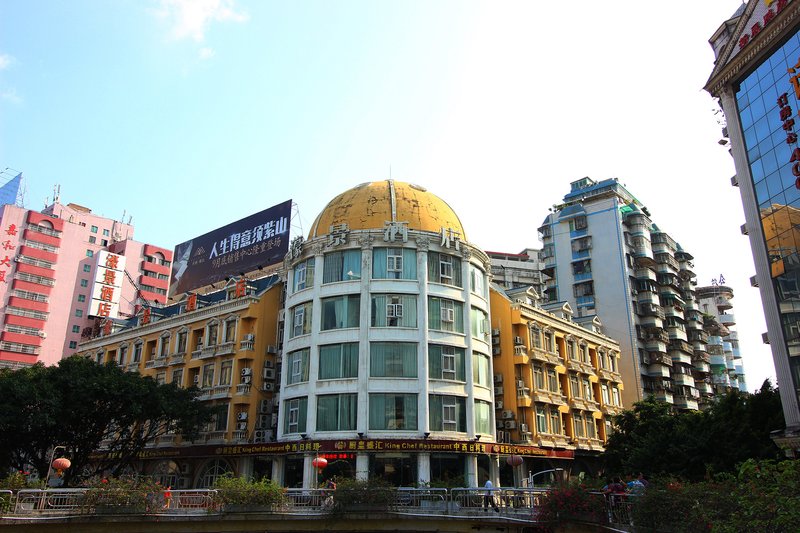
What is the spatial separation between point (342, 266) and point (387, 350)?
5.88 metres

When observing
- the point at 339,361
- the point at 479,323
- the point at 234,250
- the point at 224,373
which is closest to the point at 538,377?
the point at 479,323

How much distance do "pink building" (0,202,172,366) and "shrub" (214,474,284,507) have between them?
4773cm

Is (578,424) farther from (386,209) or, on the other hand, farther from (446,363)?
(386,209)

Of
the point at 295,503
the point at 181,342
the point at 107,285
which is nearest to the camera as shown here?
the point at 295,503

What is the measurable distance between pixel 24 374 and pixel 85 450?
5688mm

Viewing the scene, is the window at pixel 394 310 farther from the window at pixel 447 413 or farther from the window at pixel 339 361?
the window at pixel 447 413

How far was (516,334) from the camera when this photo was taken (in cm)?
4262

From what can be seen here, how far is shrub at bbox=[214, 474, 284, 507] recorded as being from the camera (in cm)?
2422

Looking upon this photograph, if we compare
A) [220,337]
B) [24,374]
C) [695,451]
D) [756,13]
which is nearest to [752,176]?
[756,13]

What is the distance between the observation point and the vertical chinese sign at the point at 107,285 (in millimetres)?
72438

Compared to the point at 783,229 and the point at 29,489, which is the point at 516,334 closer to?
the point at 783,229

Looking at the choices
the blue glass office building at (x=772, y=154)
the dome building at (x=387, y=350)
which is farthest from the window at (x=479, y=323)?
the blue glass office building at (x=772, y=154)

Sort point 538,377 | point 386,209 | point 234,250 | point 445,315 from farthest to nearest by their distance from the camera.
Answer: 1. point 234,250
2. point 538,377
3. point 386,209
4. point 445,315

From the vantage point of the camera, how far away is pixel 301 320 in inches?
1499
